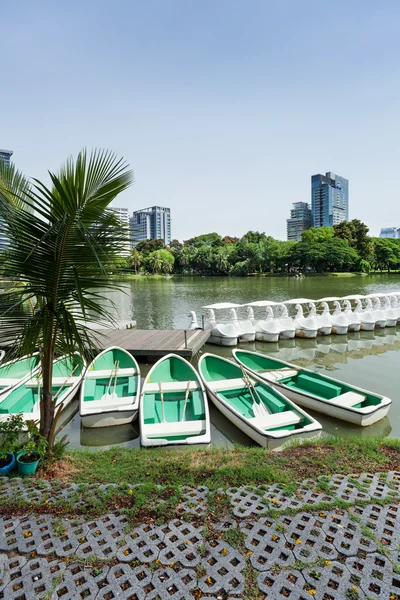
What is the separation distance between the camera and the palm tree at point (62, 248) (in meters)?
3.54

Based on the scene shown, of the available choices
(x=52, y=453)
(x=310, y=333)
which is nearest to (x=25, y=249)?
(x=52, y=453)

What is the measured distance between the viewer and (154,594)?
252 centimetres

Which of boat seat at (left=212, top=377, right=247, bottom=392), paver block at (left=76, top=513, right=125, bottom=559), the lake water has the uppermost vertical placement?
paver block at (left=76, top=513, right=125, bottom=559)

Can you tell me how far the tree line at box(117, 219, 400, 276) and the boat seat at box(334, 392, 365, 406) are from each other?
57654 mm

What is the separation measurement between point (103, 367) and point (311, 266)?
224 feet

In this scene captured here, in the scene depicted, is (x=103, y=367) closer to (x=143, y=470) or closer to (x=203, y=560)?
(x=143, y=470)

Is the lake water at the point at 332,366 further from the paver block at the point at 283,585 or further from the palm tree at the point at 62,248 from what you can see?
the paver block at the point at 283,585

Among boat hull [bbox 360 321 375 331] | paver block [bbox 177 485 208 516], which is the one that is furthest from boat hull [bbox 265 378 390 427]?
boat hull [bbox 360 321 375 331]

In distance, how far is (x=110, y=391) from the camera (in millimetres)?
8305

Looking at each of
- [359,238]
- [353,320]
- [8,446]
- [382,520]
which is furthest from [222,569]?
[359,238]

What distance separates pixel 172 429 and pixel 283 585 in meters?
3.57

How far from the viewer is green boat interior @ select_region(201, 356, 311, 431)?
6.80m

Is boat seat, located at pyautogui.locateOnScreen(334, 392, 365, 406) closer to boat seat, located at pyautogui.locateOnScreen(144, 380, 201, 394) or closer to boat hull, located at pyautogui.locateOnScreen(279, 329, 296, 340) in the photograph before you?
boat seat, located at pyautogui.locateOnScreen(144, 380, 201, 394)

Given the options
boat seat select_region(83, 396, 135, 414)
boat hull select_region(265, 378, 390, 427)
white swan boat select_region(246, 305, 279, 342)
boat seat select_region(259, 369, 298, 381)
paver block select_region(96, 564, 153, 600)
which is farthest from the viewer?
white swan boat select_region(246, 305, 279, 342)
